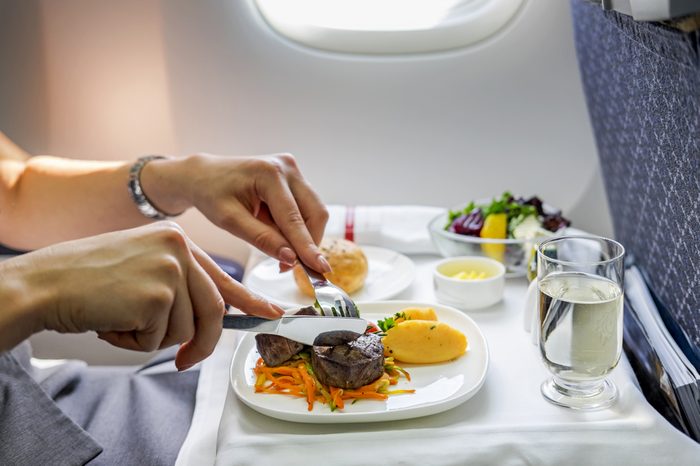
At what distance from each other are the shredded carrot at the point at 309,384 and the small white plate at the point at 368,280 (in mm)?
249

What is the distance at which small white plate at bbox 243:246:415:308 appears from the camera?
1.16m

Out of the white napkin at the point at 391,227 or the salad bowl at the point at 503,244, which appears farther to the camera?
the white napkin at the point at 391,227

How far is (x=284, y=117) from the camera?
5.13 feet

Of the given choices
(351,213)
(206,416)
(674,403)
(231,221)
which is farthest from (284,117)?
(674,403)

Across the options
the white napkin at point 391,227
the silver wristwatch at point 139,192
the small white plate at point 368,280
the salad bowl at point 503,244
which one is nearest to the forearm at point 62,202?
the silver wristwatch at point 139,192

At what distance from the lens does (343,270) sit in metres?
1.17

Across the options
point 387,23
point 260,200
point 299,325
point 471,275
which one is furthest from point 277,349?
point 387,23

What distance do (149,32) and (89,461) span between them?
37.4 inches

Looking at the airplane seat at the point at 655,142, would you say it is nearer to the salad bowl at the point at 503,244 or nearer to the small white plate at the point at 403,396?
the salad bowl at the point at 503,244

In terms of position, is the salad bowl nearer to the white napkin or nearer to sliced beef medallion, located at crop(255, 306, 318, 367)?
the white napkin

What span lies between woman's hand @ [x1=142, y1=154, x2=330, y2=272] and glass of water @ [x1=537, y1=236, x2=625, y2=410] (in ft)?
1.00

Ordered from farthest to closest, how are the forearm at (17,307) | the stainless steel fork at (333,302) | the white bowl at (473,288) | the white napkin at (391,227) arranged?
the white napkin at (391,227)
the white bowl at (473,288)
the stainless steel fork at (333,302)
the forearm at (17,307)

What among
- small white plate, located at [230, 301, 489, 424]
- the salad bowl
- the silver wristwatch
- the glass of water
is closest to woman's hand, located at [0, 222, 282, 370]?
small white plate, located at [230, 301, 489, 424]

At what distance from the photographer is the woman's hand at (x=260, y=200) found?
3.22 ft
